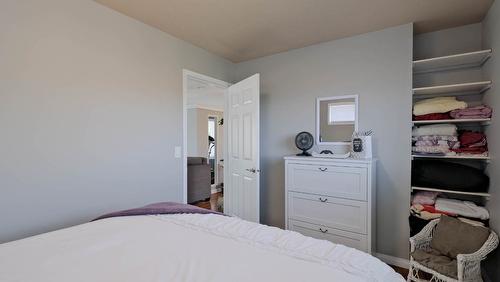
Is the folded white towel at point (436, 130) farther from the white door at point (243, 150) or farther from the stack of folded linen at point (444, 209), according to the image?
the white door at point (243, 150)

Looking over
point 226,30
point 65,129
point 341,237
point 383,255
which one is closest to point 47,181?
point 65,129

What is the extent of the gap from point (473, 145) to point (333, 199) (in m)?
1.24

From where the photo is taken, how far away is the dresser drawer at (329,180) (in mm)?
2229

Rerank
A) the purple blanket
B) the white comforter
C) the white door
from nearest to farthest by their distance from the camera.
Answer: the white comforter → the purple blanket → the white door

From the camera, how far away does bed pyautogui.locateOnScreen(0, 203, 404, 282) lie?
89cm

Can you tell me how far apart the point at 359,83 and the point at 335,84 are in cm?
25

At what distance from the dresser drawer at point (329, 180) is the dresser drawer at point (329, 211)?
0.19ft

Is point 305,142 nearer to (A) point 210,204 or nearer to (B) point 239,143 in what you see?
(B) point 239,143

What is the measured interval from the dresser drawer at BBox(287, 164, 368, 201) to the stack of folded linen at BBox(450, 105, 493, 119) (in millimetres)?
905

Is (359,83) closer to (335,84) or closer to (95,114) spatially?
(335,84)

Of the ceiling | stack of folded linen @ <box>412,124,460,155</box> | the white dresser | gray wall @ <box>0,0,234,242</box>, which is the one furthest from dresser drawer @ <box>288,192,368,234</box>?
the ceiling

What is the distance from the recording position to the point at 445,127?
2219mm

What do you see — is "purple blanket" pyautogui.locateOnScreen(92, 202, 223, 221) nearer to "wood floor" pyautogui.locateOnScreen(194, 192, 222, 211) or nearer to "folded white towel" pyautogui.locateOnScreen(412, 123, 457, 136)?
"folded white towel" pyautogui.locateOnScreen(412, 123, 457, 136)

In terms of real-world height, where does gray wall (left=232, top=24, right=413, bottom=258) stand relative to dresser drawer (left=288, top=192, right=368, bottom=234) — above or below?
above
